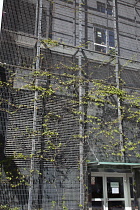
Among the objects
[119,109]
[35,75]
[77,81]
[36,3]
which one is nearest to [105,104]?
[119,109]

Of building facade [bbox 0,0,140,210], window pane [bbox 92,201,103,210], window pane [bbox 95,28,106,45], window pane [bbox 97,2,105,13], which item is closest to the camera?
building facade [bbox 0,0,140,210]

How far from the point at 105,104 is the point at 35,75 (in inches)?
117

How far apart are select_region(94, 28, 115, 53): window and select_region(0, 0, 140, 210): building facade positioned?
0.06 m

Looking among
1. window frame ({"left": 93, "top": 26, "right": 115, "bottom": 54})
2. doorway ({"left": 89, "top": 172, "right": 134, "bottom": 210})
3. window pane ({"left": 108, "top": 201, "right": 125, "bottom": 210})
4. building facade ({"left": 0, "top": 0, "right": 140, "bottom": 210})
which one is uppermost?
window frame ({"left": 93, "top": 26, "right": 115, "bottom": 54})

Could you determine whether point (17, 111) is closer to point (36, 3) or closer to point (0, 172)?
point (0, 172)

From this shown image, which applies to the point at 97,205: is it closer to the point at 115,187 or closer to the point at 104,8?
the point at 115,187

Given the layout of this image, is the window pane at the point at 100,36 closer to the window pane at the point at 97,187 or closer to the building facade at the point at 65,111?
the building facade at the point at 65,111

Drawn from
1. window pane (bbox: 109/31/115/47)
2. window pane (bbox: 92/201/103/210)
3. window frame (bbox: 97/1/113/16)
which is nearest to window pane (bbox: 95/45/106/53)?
window pane (bbox: 109/31/115/47)

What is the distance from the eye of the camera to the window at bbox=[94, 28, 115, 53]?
10617 millimetres

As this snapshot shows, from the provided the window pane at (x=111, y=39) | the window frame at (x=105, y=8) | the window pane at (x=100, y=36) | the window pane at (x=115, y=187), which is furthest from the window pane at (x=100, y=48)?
A: the window pane at (x=115, y=187)

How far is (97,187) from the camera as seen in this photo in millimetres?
8258

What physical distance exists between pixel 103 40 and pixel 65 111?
14.3ft

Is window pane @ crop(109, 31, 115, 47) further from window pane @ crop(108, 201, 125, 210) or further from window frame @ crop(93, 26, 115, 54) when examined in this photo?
window pane @ crop(108, 201, 125, 210)

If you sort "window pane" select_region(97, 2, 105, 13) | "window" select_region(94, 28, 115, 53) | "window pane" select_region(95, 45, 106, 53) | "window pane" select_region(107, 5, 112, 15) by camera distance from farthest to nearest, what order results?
1. "window pane" select_region(107, 5, 112, 15)
2. "window pane" select_region(97, 2, 105, 13)
3. "window" select_region(94, 28, 115, 53)
4. "window pane" select_region(95, 45, 106, 53)
